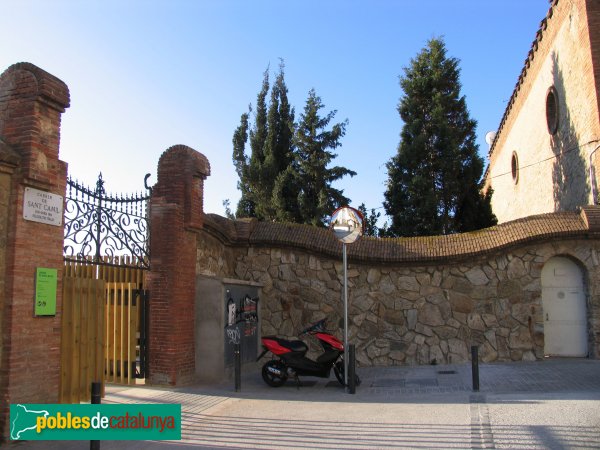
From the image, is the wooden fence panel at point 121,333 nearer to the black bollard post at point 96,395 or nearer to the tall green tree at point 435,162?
the black bollard post at point 96,395

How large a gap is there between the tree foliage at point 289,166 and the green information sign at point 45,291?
13.6 metres

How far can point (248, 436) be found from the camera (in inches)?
253

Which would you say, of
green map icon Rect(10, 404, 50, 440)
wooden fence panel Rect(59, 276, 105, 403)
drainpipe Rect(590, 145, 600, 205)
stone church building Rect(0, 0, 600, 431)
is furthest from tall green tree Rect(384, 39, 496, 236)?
green map icon Rect(10, 404, 50, 440)

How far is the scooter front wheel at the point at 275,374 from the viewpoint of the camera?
9883mm

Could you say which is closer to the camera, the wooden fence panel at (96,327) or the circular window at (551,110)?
the wooden fence panel at (96,327)

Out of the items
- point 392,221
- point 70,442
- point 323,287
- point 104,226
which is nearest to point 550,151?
point 392,221

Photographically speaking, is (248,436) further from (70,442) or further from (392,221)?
(392,221)

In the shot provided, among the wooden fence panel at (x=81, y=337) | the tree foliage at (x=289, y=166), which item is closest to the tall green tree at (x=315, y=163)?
the tree foliage at (x=289, y=166)

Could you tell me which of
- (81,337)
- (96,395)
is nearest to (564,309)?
(81,337)

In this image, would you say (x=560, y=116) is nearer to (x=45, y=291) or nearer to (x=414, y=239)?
(x=414, y=239)

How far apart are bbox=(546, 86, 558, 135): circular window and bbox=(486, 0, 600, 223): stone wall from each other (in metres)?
0.22

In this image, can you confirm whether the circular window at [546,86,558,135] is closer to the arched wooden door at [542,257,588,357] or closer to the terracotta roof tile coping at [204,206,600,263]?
the terracotta roof tile coping at [204,206,600,263]

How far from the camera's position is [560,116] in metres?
16.2

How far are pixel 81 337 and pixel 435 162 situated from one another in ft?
46.6
